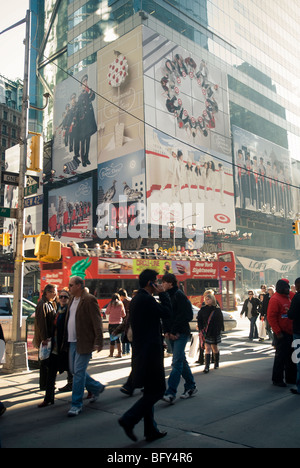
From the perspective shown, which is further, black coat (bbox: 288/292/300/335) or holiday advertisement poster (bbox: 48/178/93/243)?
holiday advertisement poster (bbox: 48/178/93/243)

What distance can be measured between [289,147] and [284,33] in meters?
25.0

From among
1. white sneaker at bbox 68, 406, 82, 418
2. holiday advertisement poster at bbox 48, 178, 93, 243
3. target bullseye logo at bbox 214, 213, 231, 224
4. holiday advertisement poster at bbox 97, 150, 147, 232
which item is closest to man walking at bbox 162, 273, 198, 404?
white sneaker at bbox 68, 406, 82, 418

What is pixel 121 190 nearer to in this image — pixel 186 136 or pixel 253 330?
pixel 186 136

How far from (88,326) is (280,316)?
3558 millimetres

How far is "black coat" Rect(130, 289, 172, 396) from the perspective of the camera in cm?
438

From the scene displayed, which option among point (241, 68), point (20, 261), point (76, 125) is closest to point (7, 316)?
point (20, 261)

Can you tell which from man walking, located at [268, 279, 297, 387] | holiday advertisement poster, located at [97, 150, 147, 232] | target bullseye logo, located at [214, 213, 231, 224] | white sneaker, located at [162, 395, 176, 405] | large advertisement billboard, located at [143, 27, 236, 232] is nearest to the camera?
white sneaker, located at [162, 395, 176, 405]

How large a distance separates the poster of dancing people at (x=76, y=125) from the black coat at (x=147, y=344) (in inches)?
1841

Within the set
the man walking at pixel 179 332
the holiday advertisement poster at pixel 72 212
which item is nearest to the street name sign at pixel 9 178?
the man walking at pixel 179 332

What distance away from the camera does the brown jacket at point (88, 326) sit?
557cm

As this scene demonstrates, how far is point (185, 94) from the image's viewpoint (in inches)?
1967

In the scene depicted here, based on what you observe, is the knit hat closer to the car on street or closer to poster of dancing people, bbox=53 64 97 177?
the car on street

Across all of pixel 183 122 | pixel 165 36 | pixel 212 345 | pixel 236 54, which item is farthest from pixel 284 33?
pixel 212 345

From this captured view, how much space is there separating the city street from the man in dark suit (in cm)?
29
